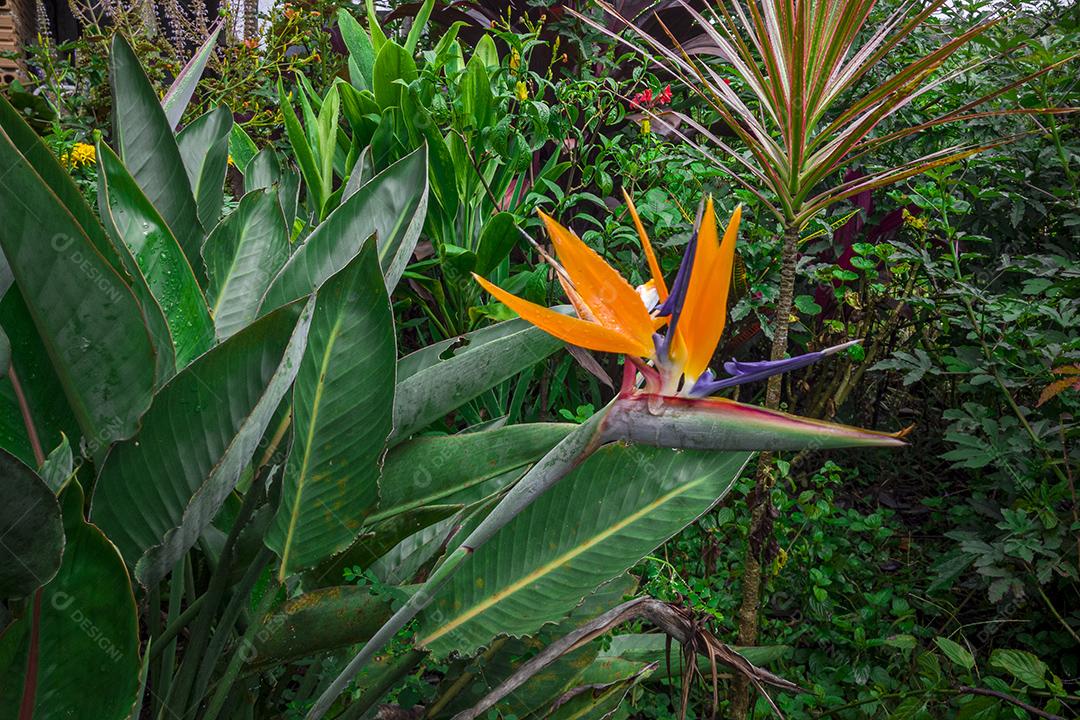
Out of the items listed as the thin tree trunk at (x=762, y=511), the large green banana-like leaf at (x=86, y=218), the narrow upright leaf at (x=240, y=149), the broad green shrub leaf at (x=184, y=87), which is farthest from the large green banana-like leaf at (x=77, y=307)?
the narrow upright leaf at (x=240, y=149)

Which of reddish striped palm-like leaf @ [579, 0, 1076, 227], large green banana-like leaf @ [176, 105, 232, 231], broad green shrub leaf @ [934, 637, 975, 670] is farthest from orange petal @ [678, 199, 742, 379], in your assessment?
large green banana-like leaf @ [176, 105, 232, 231]

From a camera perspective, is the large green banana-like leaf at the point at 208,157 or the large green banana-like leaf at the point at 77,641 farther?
the large green banana-like leaf at the point at 208,157

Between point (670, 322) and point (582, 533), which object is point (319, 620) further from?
point (670, 322)

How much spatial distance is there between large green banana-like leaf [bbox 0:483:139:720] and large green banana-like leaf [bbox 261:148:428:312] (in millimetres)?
452

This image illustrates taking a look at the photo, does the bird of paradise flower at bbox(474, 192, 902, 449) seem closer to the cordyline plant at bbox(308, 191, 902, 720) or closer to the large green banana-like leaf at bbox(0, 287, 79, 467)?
the cordyline plant at bbox(308, 191, 902, 720)

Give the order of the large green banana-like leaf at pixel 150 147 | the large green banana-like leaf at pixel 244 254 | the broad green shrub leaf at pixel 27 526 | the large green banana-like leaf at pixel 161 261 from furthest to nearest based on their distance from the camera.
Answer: the large green banana-like leaf at pixel 244 254 → the large green banana-like leaf at pixel 150 147 → the large green banana-like leaf at pixel 161 261 → the broad green shrub leaf at pixel 27 526

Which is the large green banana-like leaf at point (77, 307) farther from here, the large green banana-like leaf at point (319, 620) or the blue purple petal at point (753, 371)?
the blue purple petal at point (753, 371)

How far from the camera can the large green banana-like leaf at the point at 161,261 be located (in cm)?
108

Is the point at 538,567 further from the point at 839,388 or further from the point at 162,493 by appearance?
the point at 839,388

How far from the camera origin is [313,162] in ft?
6.70

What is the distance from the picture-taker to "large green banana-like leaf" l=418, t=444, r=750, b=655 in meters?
Result: 1.02

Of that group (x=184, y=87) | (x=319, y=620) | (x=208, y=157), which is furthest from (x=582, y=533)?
(x=184, y=87)

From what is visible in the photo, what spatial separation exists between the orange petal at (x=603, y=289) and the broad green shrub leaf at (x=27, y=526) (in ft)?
1.58

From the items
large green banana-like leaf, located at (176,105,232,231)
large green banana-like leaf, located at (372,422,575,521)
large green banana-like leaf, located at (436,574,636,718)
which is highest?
large green banana-like leaf, located at (176,105,232,231)
